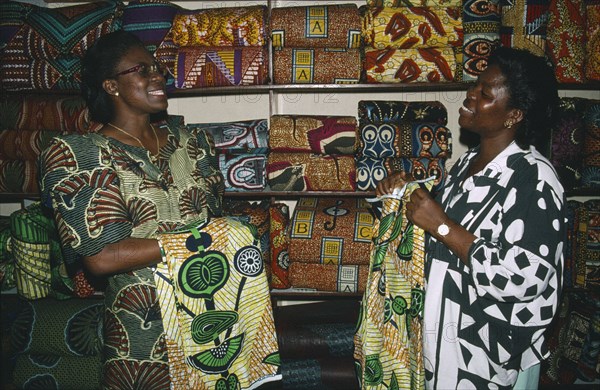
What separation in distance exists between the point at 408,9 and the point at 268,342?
1718mm

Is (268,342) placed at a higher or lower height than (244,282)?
lower

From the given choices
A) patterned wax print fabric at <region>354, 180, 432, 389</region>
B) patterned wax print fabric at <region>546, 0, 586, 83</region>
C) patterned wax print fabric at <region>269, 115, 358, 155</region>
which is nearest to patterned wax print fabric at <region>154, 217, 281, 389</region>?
patterned wax print fabric at <region>354, 180, 432, 389</region>

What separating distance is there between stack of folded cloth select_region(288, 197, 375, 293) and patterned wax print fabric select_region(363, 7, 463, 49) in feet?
2.95

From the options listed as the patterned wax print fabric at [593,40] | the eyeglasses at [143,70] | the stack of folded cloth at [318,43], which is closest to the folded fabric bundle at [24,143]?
the eyeglasses at [143,70]

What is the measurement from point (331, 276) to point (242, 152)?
2.70 feet

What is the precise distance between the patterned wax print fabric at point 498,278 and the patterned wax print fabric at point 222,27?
A: 4.40ft

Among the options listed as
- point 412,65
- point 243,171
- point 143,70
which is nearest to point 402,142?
point 412,65

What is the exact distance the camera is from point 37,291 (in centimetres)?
211

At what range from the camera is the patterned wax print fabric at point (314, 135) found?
225 cm

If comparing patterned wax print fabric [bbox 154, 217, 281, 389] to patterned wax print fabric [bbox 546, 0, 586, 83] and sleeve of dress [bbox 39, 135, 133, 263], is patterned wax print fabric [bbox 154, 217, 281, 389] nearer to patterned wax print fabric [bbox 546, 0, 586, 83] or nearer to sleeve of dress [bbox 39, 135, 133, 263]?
sleeve of dress [bbox 39, 135, 133, 263]

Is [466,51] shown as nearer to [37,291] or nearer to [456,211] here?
[456,211]

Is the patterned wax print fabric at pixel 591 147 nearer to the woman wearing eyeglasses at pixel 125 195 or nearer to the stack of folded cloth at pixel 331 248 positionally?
the stack of folded cloth at pixel 331 248

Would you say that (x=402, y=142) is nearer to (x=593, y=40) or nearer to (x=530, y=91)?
(x=530, y=91)

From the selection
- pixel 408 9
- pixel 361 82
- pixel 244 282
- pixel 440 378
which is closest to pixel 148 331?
pixel 244 282
